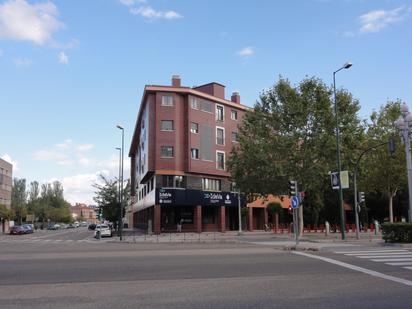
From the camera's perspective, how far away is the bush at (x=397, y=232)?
79.9 feet

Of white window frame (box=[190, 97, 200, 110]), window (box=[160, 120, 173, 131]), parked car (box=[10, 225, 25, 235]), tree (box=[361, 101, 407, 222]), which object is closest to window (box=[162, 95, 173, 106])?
window (box=[160, 120, 173, 131])

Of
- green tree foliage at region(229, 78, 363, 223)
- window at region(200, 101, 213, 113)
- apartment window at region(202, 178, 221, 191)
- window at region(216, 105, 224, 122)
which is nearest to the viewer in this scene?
green tree foliage at region(229, 78, 363, 223)

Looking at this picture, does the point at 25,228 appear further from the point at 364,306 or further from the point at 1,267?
the point at 364,306

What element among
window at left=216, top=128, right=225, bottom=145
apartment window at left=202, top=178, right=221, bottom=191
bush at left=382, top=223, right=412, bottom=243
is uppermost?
window at left=216, top=128, right=225, bottom=145

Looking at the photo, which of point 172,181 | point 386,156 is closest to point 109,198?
point 172,181

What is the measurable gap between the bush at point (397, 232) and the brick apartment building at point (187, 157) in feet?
92.0

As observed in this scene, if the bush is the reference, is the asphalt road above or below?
below

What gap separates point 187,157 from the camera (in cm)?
5316

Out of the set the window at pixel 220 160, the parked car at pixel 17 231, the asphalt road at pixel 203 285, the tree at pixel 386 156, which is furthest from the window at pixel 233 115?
the asphalt road at pixel 203 285

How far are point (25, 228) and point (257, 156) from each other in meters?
49.8

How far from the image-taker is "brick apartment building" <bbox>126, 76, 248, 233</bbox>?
52.1 m

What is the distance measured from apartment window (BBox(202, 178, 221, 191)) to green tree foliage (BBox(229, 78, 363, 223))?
18131 mm

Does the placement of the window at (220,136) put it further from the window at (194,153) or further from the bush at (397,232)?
the bush at (397,232)

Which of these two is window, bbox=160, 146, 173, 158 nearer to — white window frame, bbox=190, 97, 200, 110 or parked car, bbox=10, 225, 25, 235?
white window frame, bbox=190, 97, 200, 110
